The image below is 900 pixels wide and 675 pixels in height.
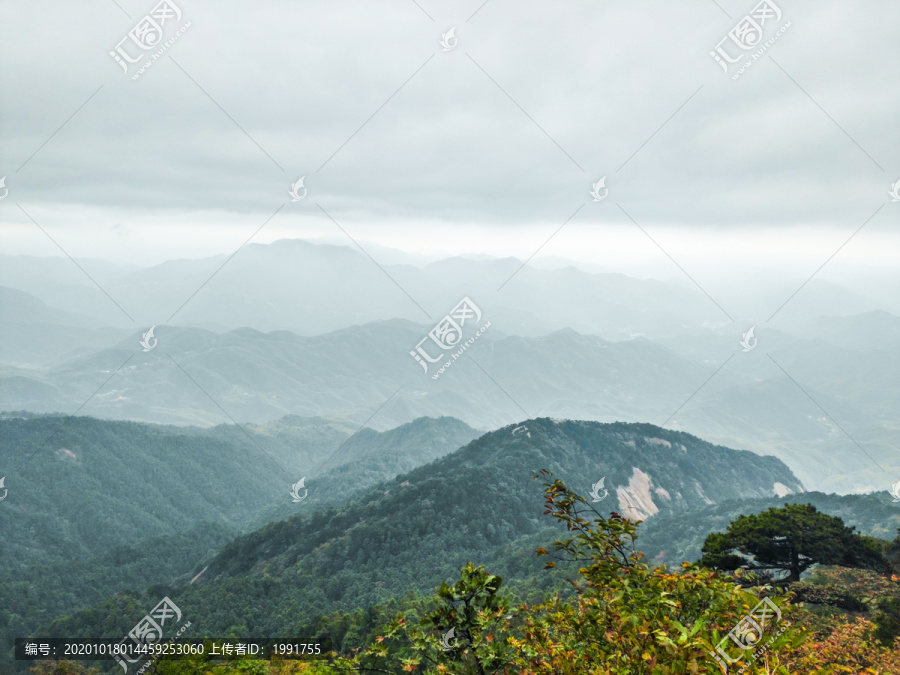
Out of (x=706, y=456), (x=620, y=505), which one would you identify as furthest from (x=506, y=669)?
(x=706, y=456)

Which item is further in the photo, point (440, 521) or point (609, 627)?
point (440, 521)

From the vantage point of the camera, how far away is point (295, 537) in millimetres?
74625

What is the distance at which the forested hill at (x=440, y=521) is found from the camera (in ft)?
180

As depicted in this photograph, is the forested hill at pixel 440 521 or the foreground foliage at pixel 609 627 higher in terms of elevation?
the forested hill at pixel 440 521

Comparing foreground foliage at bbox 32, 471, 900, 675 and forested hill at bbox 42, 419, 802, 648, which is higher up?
forested hill at bbox 42, 419, 802, 648

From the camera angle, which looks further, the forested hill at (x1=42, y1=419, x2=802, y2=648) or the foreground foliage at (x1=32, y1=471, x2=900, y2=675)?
the forested hill at (x1=42, y1=419, x2=802, y2=648)

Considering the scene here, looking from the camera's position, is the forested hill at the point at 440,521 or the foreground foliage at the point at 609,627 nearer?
the foreground foliage at the point at 609,627

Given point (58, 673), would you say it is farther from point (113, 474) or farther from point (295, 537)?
point (113, 474)

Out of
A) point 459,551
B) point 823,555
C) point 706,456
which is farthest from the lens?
point 706,456

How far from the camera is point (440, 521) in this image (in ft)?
225

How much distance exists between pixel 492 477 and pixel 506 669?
74.9 metres

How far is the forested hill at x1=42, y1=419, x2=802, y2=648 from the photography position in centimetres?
5475

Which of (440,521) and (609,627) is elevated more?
(440,521)

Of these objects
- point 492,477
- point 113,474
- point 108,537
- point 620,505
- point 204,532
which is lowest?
point 620,505
